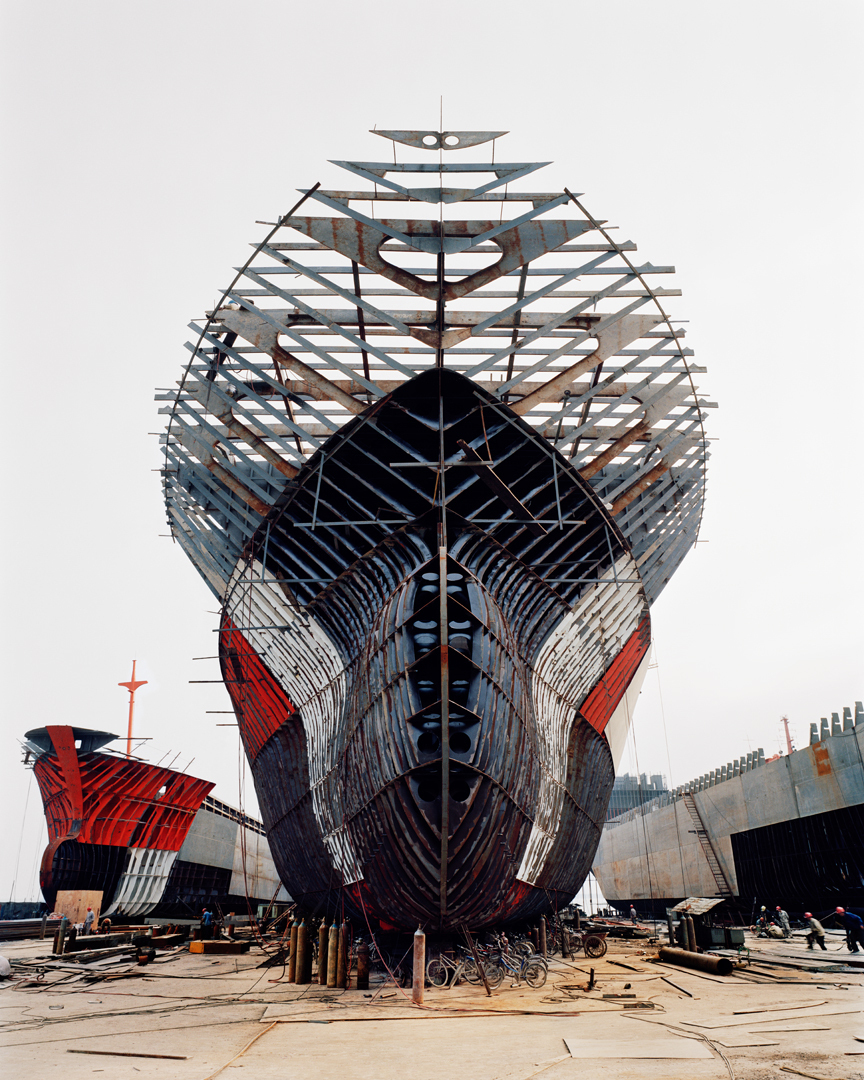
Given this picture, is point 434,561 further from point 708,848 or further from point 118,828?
point 708,848

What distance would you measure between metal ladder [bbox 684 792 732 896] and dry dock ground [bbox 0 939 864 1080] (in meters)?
24.2

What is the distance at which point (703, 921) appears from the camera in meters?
16.7

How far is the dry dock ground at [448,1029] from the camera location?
18.4 ft

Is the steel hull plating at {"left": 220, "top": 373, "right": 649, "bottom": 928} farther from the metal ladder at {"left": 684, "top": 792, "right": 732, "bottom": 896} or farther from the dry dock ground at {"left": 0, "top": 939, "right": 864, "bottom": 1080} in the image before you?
the metal ladder at {"left": 684, "top": 792, "right": 732, "bottom": 896}

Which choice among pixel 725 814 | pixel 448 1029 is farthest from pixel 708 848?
pixel 448 1029

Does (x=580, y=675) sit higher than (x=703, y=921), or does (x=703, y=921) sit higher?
(x=580, y=675)

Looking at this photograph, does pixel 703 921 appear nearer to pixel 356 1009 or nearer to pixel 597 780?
pixel 597 780

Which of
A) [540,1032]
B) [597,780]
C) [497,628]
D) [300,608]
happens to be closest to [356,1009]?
[540,1032]

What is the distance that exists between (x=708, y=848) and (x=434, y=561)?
31419 millimetres

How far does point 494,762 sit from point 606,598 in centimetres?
637

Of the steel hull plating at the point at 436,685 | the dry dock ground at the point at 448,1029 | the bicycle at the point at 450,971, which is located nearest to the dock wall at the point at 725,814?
the steel hull plating at the point at 436,685

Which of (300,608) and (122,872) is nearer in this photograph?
(300,608)

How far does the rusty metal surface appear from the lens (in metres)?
11.8

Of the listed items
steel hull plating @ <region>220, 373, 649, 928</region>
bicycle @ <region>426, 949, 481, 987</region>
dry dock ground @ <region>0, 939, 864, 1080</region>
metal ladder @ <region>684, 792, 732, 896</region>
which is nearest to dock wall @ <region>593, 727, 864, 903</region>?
metal ladder @ <region>684, 792, 732, 896</region>
